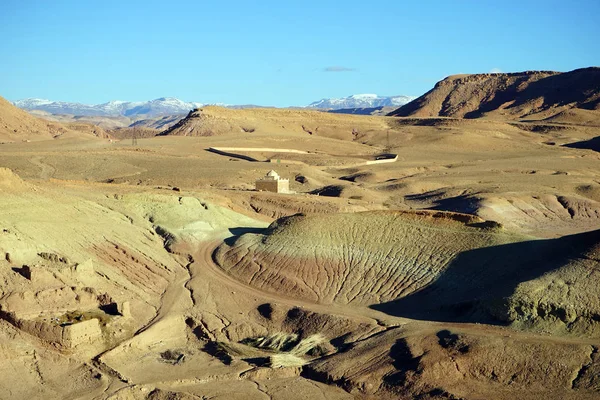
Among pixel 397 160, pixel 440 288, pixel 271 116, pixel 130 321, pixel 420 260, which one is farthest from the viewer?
pixel 271 116

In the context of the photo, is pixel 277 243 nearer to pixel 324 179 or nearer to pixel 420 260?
pixel 420 260

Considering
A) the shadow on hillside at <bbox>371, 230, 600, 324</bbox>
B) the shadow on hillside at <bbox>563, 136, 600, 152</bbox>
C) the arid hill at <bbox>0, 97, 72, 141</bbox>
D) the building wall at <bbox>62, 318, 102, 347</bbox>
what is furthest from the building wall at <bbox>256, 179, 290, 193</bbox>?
the arid hill at <bbox>0, 97, 72, 141</bbox>

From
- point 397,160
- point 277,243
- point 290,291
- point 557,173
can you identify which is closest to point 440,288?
point 290,291

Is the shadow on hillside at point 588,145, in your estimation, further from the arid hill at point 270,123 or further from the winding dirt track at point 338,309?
the winding dirt track at point 338,309

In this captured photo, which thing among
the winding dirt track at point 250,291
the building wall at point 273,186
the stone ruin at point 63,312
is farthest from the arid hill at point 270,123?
the stone ruin at point 63,312

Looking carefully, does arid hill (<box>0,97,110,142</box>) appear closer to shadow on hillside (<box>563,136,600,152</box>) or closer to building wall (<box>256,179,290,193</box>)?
building wall (<box>256,179,290,193</box>)

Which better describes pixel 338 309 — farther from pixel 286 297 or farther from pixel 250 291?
pixel 250 291
